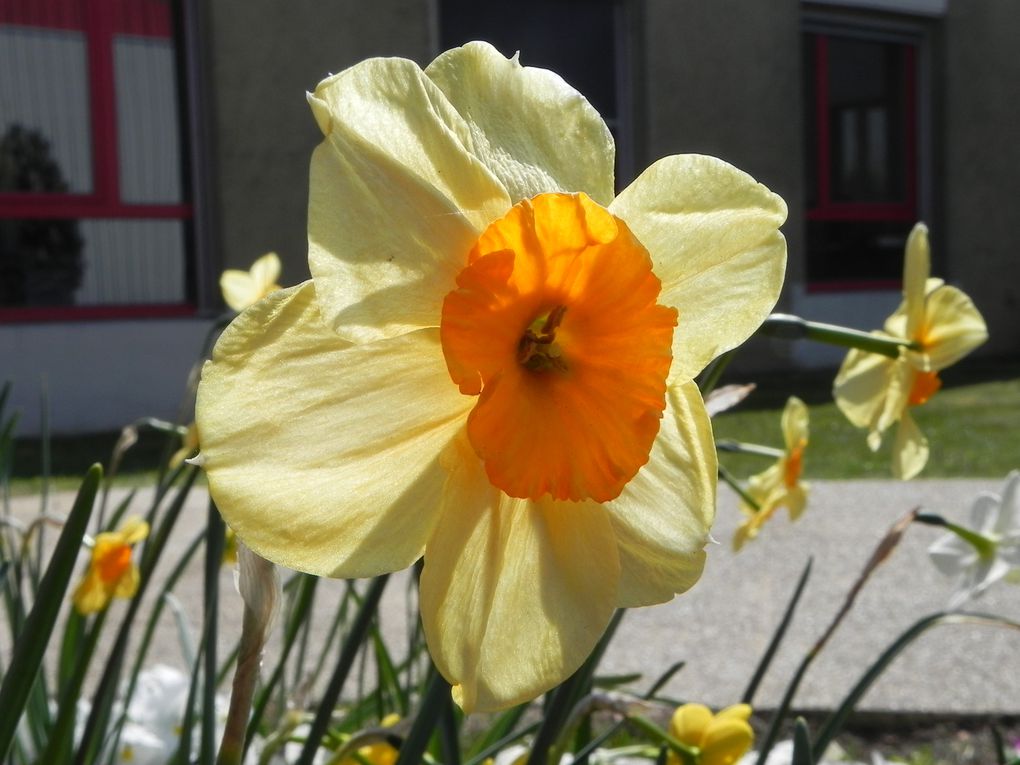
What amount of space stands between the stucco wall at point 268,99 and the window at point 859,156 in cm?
412

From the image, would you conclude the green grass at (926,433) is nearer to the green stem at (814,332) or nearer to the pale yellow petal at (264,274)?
the pale yellow petal at (264,274)

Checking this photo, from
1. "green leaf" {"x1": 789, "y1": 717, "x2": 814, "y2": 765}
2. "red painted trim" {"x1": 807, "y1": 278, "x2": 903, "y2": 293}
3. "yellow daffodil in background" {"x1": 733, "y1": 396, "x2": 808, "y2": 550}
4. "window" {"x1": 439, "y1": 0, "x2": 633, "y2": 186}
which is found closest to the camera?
"green leaf" {"x1": 789, "y1": 717, "x2": 814, "y2": 765}

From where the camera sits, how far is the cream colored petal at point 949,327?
98 cm

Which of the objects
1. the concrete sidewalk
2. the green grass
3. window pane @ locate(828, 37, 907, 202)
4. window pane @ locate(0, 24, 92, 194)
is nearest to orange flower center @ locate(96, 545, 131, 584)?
the concrete sidewalk

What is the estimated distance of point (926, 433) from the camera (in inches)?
243

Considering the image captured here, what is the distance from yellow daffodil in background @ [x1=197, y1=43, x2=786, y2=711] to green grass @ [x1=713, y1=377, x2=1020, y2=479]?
12.8ft

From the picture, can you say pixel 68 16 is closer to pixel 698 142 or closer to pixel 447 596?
pixel 698 142

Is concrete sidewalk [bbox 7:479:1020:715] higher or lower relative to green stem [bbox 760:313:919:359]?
lower

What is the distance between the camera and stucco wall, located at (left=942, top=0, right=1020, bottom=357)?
1048 cm

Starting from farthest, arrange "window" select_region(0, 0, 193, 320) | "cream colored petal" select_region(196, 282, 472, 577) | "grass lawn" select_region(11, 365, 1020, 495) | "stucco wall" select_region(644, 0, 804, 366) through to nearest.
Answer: "stucco wall" select_region(644, 0, 804, 366) → "window" select_region(0, 0, 193, 320) → "grass lawn" select_region(11, 365, 1020, 495) → "cream colored petal" select_region(196, 282, 472, 577)

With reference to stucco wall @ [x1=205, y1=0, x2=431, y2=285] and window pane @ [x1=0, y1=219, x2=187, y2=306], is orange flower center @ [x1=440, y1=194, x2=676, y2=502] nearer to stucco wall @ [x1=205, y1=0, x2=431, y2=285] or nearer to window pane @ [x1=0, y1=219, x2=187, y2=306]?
stucco wall @ [x1=205, y1=0, x2=431, y2=285]

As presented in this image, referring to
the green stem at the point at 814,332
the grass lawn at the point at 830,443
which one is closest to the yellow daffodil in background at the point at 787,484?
the green stem at the point at 814,332

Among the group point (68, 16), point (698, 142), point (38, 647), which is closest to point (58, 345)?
point (68, 16)

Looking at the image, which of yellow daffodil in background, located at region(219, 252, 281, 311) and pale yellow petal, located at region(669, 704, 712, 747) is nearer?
pale yellow petal, located at region(669, 704, 712, 747)
